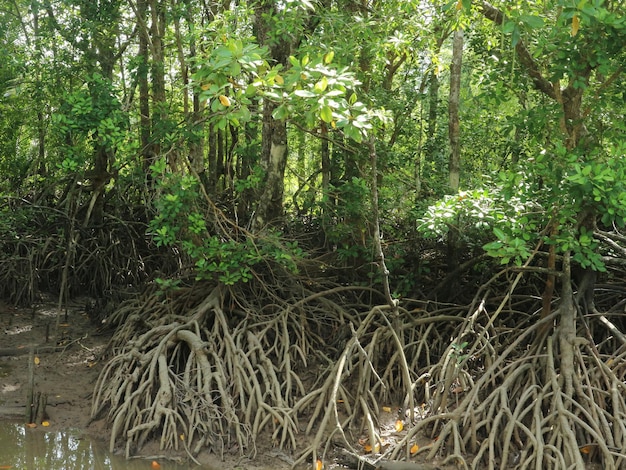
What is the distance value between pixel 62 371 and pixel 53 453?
155 cm

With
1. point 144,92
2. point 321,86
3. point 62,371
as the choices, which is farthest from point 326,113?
point 144,92

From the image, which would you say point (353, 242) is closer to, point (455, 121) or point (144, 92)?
point (455, 121)

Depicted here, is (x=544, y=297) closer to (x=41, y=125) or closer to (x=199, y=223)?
(x=199, y=223)

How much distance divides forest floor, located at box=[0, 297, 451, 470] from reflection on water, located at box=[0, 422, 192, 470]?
4.0 inches

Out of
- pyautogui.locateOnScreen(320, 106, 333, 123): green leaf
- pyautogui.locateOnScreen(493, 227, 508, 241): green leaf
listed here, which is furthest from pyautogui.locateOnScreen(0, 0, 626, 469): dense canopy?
pyautogui.locateOnScreen(493, 227, 508, 241): green leaf

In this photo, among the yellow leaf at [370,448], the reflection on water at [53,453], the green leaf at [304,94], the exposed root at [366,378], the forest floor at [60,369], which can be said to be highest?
the green leaf at [304,94]

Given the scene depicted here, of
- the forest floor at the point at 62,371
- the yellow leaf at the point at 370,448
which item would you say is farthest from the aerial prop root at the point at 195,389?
the yellow leaf at the point at 370,448

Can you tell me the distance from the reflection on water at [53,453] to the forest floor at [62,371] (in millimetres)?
103

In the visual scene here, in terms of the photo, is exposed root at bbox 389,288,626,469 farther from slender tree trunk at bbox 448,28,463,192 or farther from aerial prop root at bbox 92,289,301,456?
slender tree trunk at bbox 448,28,463,192

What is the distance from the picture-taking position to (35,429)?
19.5ft

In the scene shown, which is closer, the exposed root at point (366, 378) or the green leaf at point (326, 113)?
the green leaf at point (326, 113)

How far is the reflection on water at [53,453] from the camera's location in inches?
211

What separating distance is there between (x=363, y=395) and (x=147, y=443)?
1.76 meters

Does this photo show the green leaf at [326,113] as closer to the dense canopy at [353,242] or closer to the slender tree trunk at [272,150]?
the dense canopy at [353,242]
